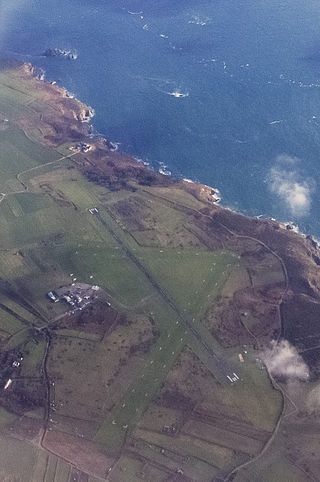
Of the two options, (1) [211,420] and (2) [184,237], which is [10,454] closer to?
(1) [211,420]

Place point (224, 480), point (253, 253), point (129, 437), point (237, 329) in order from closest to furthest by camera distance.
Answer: point (224, 480)
point (129, 437)
point (237, 329)
point (253, 253)

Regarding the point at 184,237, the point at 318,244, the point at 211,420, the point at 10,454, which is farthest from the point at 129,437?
the point at 318,244

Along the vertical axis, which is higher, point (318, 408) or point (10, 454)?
point (318, 408)

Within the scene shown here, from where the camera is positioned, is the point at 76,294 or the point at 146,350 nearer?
the point at 146,350

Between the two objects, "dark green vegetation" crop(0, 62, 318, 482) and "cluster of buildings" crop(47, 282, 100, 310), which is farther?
"cluster of buildings" crop(47, 282, 100, 310)

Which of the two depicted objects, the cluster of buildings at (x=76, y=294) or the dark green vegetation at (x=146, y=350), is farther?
the cluster of buildings at (x=76, y=294)

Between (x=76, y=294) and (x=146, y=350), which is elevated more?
(x=146, y=350)

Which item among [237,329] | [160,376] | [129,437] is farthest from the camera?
[237,329]

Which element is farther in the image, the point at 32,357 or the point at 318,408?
the point at 32,357
